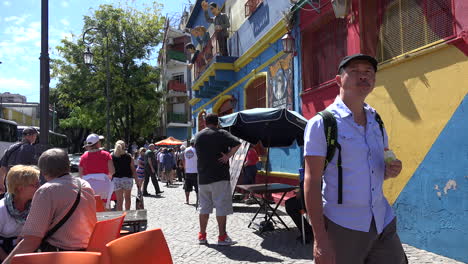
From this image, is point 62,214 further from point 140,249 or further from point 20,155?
point 20,155

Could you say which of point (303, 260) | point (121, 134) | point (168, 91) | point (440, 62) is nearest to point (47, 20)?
point (303, 260)

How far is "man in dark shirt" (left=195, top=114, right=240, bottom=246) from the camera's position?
18.8 feet

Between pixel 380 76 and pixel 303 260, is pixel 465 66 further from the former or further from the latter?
pixel 303 260

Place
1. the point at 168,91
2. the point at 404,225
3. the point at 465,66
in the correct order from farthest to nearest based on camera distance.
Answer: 1. the point at 168,91
2. the point at 404,225
3. the point at 465,66

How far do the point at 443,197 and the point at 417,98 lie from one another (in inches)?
53.2

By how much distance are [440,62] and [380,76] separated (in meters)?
1.24

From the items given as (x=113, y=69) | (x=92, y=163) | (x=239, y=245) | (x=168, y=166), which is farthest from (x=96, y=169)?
(x=113, y=69)

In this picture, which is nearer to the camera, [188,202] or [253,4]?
[188,202]

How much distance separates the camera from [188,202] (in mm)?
10938

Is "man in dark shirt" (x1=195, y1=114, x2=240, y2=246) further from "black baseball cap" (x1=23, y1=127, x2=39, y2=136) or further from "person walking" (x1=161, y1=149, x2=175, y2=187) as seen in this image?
"person walking" (x1=161, y1=149, x2=175, y2=187)

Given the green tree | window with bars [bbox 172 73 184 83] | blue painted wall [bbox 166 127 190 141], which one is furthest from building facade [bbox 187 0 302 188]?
blue painted wall [bbox 166 127 190 141]

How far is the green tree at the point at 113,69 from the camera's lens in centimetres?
3034

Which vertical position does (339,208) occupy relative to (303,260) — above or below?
above

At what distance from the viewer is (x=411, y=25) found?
5812mm
